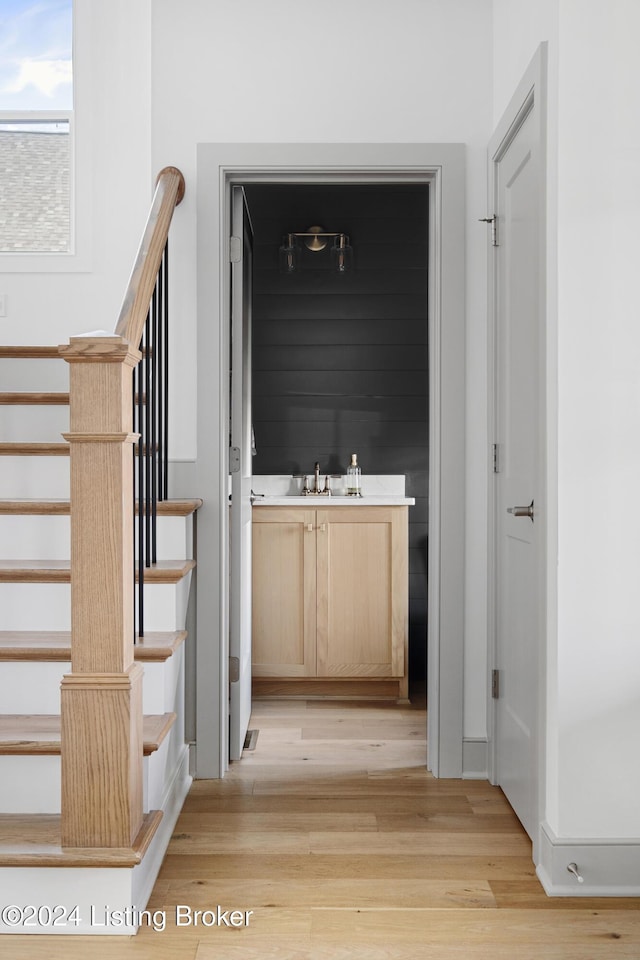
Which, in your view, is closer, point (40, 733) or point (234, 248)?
point (40, 733)

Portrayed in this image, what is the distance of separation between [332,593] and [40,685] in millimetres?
1830

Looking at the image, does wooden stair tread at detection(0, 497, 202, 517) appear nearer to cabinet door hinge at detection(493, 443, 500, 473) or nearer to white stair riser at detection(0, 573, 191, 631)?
white stair riser at detection(0, 573, 191, 631)

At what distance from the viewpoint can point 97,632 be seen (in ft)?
5.68

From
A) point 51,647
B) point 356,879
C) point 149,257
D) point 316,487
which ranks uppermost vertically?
point 149,257

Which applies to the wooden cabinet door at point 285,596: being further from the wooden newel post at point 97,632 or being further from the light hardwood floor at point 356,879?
the wooden newel post at point 97,632

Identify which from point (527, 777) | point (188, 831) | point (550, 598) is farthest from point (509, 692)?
point (188, 831)

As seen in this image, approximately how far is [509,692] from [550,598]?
592 millimetres

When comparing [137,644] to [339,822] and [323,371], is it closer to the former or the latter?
[339,822]

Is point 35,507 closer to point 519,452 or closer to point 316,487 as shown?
point 519,452

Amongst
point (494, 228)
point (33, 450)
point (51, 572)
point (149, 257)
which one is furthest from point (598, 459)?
point (33, 450)

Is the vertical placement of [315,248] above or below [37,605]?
→ above

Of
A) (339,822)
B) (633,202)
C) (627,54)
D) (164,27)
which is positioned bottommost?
(339,822)

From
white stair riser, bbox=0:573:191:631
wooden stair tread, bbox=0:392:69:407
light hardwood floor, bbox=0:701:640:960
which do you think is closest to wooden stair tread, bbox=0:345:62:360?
wooden stair tread, bbox=0:392:69:407

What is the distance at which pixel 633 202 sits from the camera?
6.32 ft
